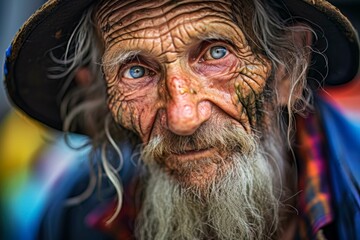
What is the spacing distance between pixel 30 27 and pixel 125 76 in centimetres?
31

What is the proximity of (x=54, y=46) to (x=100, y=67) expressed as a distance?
18cm

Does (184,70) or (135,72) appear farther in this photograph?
(135,72)

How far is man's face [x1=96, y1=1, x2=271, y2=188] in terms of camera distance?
60.7 inches

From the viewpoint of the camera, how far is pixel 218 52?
5.25 feet

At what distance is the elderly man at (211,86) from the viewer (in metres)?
1.56

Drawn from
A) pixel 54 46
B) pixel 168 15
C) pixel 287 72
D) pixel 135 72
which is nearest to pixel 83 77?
pixel 54 46

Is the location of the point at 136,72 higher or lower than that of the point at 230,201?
higher

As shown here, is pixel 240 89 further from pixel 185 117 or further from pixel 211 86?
pixel 185 117

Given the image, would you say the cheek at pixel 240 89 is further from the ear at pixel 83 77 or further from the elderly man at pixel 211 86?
the ear at pixel 83 77

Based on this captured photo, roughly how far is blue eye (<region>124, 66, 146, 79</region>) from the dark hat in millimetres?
232

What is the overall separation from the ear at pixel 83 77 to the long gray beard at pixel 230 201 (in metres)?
0.47

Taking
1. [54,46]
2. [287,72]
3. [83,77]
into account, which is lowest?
[83,77]

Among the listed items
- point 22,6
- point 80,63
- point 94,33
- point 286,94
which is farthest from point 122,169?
point 22,6

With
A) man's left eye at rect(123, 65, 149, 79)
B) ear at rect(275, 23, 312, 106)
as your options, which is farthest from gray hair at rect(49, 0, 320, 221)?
man's left eye at rect(123, 65, 149, 79)
